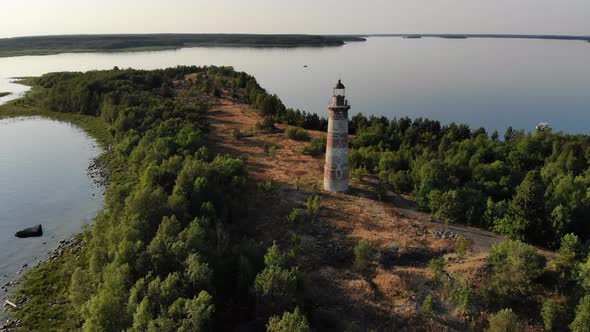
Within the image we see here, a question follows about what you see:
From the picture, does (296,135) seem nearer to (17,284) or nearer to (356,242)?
(356,242)

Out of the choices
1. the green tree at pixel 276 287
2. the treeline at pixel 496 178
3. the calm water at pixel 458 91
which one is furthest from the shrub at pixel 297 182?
the calm water at pixel 458 91

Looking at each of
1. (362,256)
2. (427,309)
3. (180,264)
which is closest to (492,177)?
(362,256)

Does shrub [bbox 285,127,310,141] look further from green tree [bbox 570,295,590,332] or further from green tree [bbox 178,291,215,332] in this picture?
green tree [bbox 570,295,590,332]

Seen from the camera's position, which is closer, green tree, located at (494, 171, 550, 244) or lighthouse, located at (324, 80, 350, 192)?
green tree, located at (494, 171, 550, 244)

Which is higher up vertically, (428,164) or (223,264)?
(428,164)

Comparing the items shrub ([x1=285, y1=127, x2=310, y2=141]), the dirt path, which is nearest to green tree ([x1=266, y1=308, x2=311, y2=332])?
the dirt path

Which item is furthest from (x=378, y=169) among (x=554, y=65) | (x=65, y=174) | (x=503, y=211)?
(x=554, y=65)

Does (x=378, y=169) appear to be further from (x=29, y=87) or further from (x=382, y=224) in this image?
(x=29, y=87)
